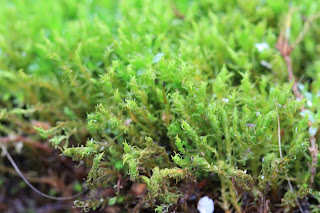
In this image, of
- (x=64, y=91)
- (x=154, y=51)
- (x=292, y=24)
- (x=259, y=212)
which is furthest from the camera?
(x=292, y=24)

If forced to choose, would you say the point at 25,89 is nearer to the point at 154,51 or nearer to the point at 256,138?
the point at 154,51

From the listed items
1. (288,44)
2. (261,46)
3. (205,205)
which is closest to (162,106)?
(205,205)

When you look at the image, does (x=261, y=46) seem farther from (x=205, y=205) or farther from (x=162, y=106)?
(x=205, y=205)

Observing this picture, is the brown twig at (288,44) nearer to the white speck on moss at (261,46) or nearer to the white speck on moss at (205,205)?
the white speck on moss at (261,46)

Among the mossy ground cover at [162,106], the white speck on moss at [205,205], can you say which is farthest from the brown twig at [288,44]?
the white speck on moss at [205,205]

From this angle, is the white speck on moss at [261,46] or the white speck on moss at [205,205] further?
the white speck on moss at [261,46]

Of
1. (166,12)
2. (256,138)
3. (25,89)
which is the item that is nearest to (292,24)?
(166,12)

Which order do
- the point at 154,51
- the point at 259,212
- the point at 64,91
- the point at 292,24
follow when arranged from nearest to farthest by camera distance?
1. the point at 259,212
2. the point at 154,51
3. the point at 64,91
4. the point at 292,24
